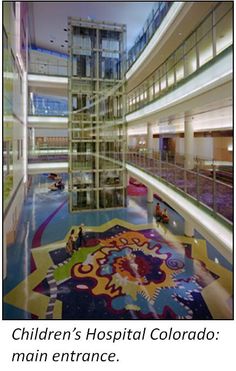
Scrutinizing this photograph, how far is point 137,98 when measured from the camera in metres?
11.9

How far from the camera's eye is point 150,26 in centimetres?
739

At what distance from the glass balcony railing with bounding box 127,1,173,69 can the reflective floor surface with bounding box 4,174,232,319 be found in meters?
4.43

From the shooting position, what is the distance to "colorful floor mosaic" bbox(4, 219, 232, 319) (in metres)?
3.93

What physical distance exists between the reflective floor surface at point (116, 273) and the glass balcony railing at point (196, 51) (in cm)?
309

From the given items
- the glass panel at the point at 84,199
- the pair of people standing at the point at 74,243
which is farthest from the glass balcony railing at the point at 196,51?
the pair of people standing at the point at 74,243

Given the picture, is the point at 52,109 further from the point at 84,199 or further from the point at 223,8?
the point at 223,8

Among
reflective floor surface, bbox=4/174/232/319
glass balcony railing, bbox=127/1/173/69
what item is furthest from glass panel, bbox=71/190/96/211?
glass balcony railing, bbox=127/1/173/69

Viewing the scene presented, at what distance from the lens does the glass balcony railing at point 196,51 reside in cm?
418

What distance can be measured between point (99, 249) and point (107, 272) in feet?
3.23

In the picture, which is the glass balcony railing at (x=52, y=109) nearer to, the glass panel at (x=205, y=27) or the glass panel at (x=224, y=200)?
the glass panel at (x=205, y=27)

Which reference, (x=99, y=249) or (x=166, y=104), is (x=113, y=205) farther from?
(x=166, y=104)

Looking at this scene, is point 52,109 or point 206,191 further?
point 52,109

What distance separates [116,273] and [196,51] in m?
3.97

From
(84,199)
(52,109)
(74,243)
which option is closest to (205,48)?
(74,243)
